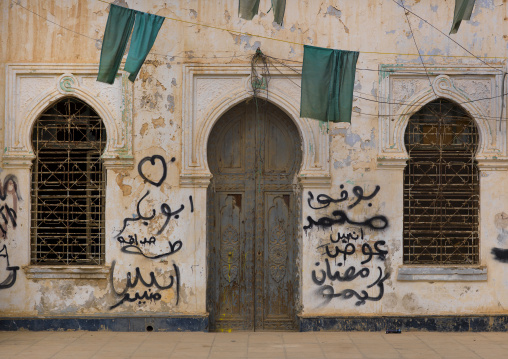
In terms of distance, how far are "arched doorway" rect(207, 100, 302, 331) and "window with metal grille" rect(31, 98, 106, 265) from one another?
1707 millimetres

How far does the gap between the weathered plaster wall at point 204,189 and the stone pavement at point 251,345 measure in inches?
17.2

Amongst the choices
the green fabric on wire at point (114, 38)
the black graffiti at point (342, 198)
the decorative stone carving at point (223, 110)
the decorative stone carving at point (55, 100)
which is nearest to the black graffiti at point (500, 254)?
the black graffiti at point (342, 198)

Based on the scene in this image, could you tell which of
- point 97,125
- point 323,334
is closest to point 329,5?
point 97,125

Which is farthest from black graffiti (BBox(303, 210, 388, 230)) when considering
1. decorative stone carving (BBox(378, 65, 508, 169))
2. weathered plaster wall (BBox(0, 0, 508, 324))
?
decorative stone carving (BBox(378, 65, 508, 169))

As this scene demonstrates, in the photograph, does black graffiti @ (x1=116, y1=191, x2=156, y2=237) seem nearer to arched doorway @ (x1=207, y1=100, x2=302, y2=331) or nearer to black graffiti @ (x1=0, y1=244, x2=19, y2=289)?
arched doorway @ (x1=207, y1=100, x2=302, y2=331)

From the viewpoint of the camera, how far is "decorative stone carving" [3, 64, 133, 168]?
36.1 ft

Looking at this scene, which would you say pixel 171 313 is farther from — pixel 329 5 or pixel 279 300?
pixel 329 5

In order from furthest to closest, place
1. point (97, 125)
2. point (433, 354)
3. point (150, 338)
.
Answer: point (97, 125)
point (150, 338)
point (433, 354)

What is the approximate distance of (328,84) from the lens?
33.2ft

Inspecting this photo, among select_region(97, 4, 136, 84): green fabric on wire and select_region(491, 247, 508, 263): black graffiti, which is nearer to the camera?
select_region(97, 4, 136, 84): green fabric on wire

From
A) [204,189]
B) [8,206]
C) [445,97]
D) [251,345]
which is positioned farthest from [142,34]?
[445,97]

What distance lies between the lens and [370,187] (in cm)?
1106

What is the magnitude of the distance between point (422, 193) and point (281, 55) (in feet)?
9.46

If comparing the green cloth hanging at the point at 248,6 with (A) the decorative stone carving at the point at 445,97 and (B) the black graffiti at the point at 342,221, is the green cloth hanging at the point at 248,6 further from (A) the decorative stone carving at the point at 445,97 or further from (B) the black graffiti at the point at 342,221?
(B) the black graffiti at the point at 342,221
